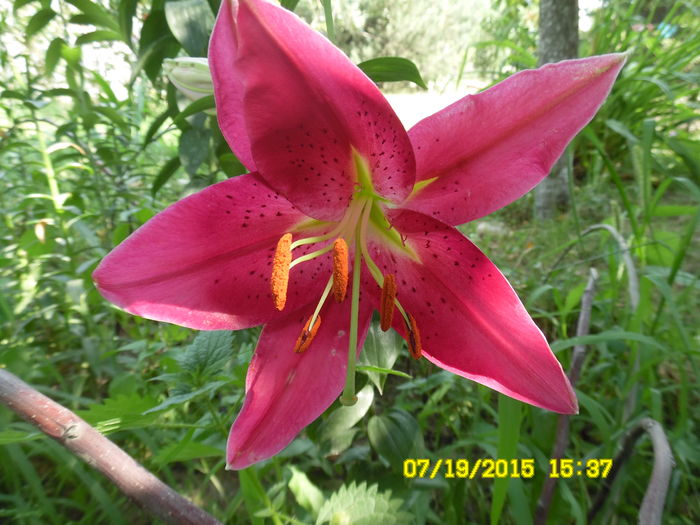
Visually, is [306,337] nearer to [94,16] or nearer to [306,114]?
[306,114]

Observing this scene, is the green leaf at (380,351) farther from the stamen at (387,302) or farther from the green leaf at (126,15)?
the green leaf at (126,15)

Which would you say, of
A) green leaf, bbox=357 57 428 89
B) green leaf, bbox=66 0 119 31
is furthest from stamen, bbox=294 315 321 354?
green leaf, bbox=66 0 119 31

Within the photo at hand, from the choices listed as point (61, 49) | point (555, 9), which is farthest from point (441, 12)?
point (61, 49)

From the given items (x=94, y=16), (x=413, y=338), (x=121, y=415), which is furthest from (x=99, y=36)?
(x=413, y=338)

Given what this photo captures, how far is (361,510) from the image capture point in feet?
1.83

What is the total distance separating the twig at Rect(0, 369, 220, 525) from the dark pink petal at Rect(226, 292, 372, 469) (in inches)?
3.9

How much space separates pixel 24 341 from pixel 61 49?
74cm

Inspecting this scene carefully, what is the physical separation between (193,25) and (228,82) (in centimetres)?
33

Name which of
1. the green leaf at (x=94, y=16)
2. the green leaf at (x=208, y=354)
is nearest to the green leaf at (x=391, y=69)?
the green leaf at (x=208, y=354)

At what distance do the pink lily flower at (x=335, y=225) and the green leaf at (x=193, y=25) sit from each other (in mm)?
311

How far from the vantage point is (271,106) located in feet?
1.44

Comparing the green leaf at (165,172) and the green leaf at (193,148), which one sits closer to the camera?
the green leaf at (193,148)

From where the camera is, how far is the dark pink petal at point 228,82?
0.42 metres
